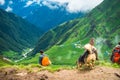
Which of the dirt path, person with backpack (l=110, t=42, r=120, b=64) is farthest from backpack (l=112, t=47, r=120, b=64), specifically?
the dirt path

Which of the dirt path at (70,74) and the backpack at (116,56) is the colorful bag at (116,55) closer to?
the backpack at (116,56)

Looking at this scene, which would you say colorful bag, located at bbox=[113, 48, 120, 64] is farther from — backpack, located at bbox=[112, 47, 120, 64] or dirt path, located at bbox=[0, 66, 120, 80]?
dirt path, located at bbox=[0, 66, 120, 80]

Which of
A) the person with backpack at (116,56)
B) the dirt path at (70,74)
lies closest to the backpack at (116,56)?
the person with backpack at (116,56)

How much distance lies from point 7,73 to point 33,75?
15.5 ft

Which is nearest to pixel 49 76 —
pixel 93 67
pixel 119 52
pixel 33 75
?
pixel 33 75

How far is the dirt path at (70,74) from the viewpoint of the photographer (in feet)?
105

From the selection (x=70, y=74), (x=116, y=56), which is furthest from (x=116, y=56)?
(x=70, y=74)

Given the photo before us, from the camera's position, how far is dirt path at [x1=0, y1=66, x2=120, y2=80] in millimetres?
32156

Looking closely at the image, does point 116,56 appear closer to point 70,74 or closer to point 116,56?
point 116,56

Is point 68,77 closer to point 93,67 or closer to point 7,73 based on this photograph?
point 93,67

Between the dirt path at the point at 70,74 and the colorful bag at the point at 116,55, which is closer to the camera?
the dirt path at the point at 70,74

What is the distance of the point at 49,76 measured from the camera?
115 ft

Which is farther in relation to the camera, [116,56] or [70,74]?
[116,56]

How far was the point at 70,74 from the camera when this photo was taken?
112ft
